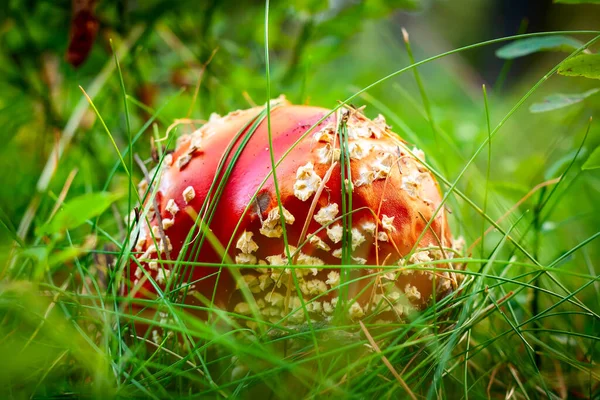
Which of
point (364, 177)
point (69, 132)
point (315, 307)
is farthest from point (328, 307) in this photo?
point (69, 132)

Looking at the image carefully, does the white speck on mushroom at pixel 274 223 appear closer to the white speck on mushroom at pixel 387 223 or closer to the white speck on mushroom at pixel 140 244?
the white speck on mushroom at pixel 387 223

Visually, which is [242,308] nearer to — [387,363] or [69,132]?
[387,363]

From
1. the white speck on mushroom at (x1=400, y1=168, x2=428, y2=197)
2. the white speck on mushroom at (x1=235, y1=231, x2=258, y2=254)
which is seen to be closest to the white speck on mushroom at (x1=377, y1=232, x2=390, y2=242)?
the white speck on mushroom at (x1=400, y1=168, x2=428, y2=197)

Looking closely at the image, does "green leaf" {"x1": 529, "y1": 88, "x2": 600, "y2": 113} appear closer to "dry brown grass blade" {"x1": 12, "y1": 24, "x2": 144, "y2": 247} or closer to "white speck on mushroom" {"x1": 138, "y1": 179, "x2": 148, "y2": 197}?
"white speck on mushroom" {"x1": 138, "y1": 179, "x2": 148, "y2": 197}

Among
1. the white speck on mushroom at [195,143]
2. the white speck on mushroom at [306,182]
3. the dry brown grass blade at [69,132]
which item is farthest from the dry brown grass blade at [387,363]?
the dry brown grass blade at [69,132]

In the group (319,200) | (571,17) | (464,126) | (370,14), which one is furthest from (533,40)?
(571,17)
